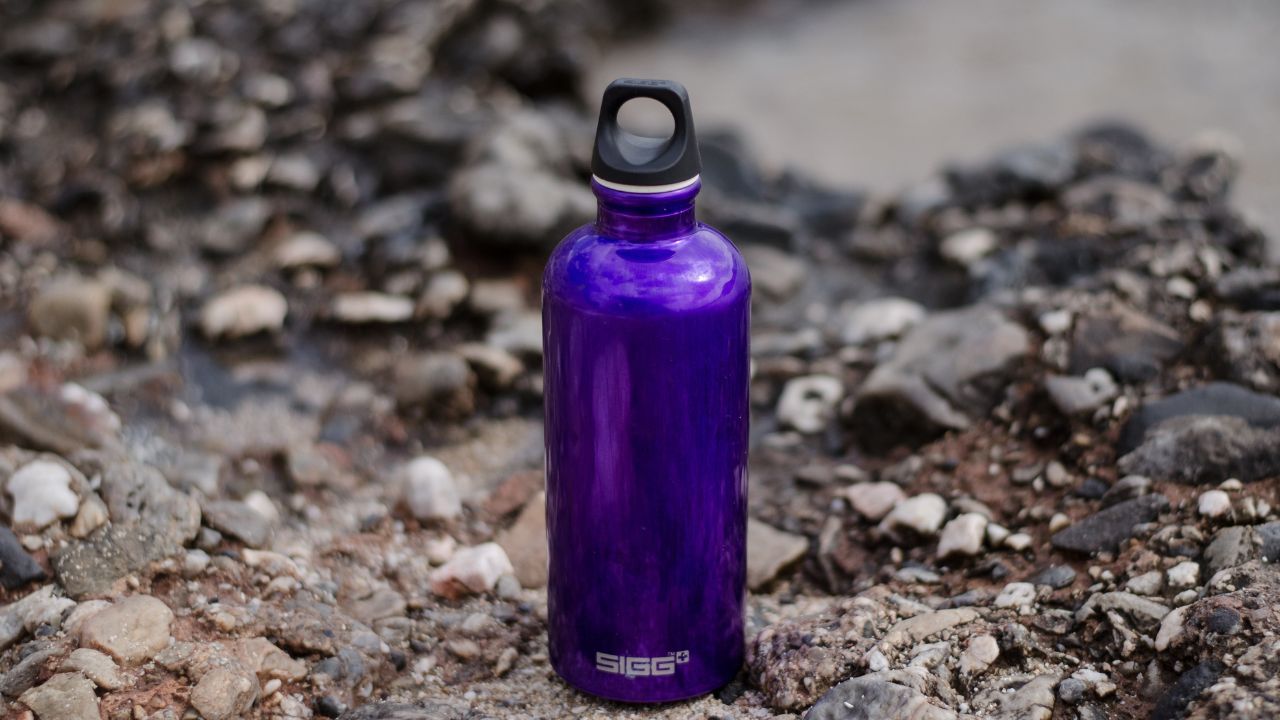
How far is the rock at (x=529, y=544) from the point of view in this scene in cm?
282

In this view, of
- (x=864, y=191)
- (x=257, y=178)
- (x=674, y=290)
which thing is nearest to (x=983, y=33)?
(x=864, y=191)

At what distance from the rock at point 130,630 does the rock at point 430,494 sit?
71cm

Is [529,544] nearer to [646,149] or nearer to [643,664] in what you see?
[643,664]

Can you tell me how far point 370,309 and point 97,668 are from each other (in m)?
1.64

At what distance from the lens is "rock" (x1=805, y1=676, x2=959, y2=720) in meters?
2.15

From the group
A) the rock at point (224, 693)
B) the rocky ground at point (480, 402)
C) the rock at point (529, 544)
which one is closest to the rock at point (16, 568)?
the rocky ground at point (480, 402)

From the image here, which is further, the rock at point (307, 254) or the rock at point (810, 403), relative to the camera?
the rock at point (307, 254)

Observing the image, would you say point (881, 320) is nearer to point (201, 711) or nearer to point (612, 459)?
point (612, 459)

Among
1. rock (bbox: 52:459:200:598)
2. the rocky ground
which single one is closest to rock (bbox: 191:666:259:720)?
the rocky ground

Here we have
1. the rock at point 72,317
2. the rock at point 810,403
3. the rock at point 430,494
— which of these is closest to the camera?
the rock at point 430,494

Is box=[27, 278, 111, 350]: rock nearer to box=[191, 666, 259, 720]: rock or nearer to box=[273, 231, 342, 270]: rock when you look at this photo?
box=[273, 231, 342, 270]: rock

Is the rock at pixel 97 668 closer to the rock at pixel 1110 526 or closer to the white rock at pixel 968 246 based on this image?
the rock at pixel 1110 526

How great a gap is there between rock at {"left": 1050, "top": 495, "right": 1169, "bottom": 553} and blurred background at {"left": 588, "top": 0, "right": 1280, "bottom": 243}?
3.00 metres

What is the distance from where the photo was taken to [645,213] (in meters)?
2.15
